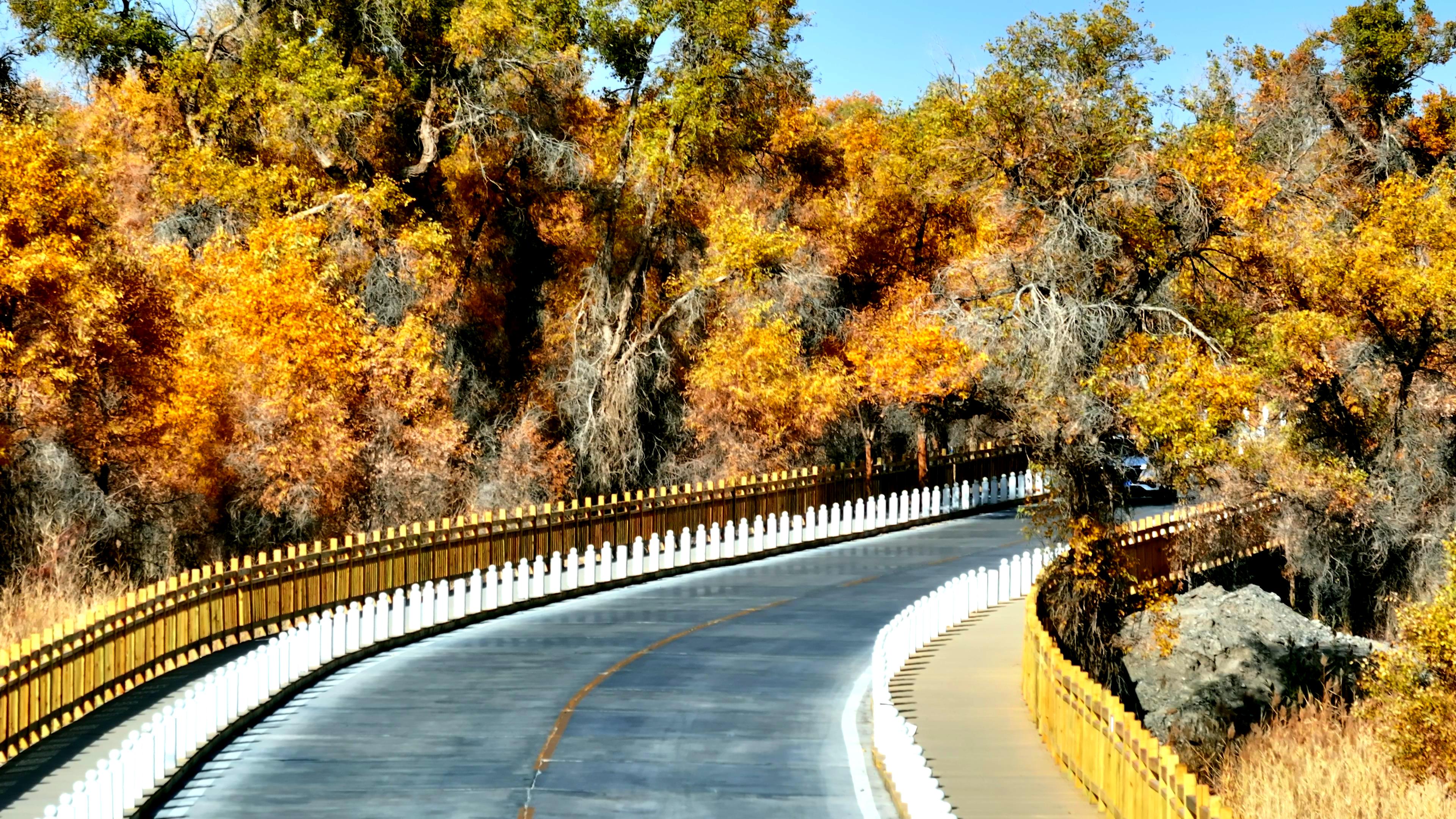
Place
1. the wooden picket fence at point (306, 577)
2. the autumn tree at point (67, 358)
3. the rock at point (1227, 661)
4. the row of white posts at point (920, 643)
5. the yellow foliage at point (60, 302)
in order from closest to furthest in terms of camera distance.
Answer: the row of white posts at point (920, 643)
the wooden picket fence at point (306, 577)
the yellow foliage at point (60, 302)
the autumn tree at point (67, 358)
the rock at point (1227, 661)

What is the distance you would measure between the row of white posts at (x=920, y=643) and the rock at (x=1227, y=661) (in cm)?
215

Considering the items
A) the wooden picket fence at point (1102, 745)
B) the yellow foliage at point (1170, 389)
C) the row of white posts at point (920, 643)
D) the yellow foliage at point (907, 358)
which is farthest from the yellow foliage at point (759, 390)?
the wooden picket fence at point (1102, 745)

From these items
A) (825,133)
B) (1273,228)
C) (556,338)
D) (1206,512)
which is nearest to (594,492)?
(556,338)

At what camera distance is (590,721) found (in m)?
19.3

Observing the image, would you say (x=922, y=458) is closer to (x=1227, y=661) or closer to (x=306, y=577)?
(x=1227, y=661)

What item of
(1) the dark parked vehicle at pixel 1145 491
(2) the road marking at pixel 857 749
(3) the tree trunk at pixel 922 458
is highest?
(3) the tree trunk at pixel 922 458

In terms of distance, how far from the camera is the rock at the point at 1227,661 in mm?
31984

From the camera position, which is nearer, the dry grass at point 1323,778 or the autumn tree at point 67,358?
the dry grass at point 1323,778

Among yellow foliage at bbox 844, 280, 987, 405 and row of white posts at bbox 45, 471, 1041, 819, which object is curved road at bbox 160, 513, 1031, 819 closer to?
row of white posts at bbox 45, 471, 1041, 819

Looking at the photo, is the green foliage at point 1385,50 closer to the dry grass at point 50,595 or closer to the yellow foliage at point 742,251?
the yellow foliage at point 742,251

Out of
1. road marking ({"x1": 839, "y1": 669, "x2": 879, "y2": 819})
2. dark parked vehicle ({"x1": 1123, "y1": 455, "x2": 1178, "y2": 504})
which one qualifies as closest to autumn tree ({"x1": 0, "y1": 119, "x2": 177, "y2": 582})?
road marking ({"x1": 839, "y1": 669, "x2": 879, "y2": 819})

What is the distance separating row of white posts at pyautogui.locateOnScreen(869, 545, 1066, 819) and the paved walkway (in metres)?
0.25

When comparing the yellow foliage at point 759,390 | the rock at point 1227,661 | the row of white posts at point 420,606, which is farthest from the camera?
the yellow foliage at point 759,390

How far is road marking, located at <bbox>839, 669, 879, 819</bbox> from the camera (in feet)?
51.1
